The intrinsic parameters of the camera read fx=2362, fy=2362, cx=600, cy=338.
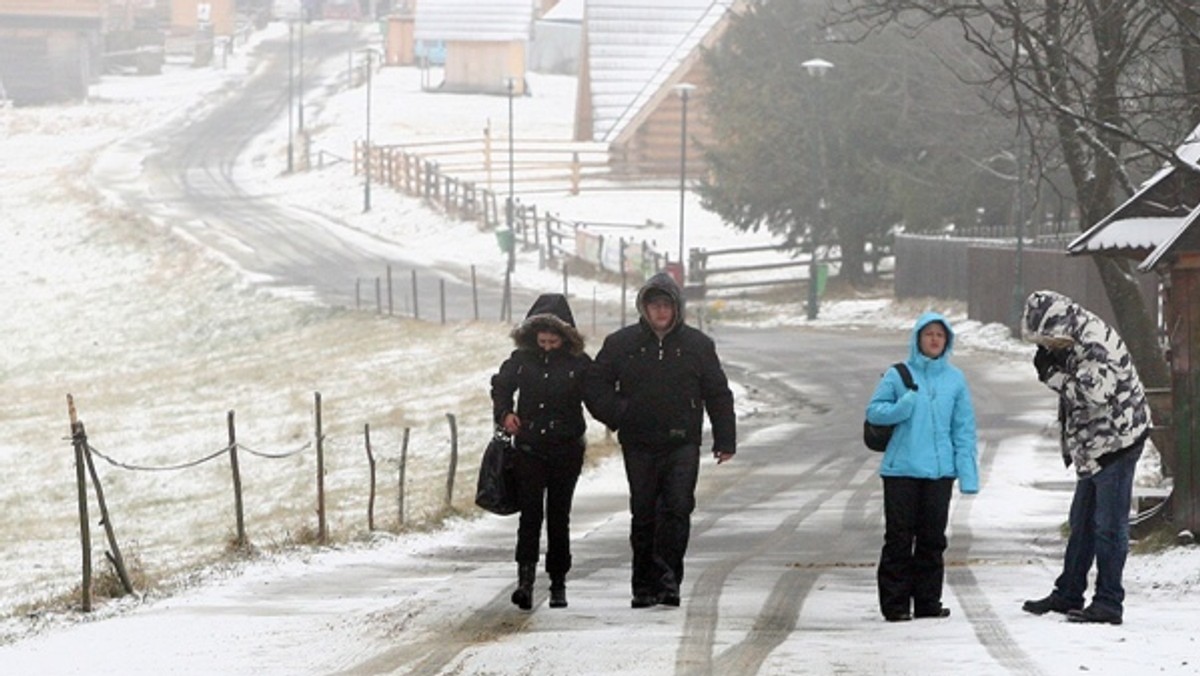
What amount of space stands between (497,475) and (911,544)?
2.18 m

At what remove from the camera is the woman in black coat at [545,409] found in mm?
12211

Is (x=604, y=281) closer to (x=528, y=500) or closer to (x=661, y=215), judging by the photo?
(x=661, y=215)

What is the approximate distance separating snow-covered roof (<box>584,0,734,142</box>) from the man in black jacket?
6574 centimetres

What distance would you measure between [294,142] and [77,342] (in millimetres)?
34100

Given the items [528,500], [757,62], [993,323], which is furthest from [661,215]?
[528,500]

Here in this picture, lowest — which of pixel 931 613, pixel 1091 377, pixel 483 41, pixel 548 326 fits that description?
pixel 931 613

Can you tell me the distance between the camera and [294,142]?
279 ft

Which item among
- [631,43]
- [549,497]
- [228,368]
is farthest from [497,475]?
[631,43]

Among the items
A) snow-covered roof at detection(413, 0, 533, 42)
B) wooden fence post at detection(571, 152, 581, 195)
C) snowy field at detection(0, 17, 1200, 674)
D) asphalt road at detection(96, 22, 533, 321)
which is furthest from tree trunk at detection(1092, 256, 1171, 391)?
snow-covered roof at detection(413, 0, 533, 42)

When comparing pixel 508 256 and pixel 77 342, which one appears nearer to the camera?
pixel 77 342

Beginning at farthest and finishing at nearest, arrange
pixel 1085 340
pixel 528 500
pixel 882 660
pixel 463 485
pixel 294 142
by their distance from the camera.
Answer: pixel 294 142 < pixel 463 485 < pixel 528 500 < pixel 1085 340 < pixel 882 660

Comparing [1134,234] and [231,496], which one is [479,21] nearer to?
[231,496]

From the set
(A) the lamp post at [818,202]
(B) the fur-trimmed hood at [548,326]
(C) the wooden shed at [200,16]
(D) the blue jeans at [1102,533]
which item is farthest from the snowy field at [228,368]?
(C) the wooden shed at [200,16]

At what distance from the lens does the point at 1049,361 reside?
37.0 ft
